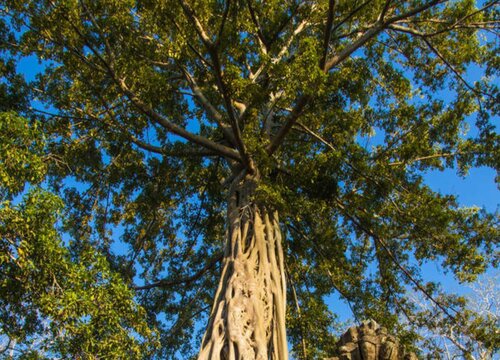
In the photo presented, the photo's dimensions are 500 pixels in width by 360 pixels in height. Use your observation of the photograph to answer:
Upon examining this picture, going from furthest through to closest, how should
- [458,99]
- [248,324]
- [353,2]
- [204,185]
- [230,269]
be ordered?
[204,185], [458,99], [353,2], [230,269], [248,324]

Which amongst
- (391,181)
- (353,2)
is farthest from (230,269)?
(353,2)

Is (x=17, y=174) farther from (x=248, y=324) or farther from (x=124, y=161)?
(x=124, y=161)

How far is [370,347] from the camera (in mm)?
3941

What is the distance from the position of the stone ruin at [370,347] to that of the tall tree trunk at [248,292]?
67 cm

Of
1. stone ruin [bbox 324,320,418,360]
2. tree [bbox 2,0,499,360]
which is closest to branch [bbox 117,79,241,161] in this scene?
tree [bbox 2,0,499,360]

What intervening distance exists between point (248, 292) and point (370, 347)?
1245 mm

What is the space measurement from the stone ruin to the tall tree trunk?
67 centimetres

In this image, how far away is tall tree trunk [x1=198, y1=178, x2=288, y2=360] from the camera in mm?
4082

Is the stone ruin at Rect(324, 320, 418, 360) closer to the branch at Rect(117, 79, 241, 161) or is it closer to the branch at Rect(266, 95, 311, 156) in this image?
the branch at Rect(266, 95, 311, 156)

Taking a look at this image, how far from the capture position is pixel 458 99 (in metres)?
7.25

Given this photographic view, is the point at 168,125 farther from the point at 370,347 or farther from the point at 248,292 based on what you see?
the point at 370,347

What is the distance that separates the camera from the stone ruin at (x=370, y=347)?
12.9 feet

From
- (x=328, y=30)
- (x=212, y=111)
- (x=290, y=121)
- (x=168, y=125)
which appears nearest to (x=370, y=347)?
(x=290, y=121)

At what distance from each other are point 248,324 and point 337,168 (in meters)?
2.45
